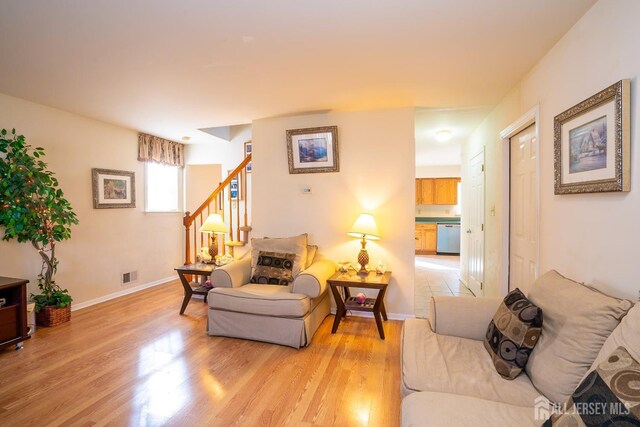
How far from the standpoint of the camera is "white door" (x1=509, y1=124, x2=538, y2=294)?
8.43 feet

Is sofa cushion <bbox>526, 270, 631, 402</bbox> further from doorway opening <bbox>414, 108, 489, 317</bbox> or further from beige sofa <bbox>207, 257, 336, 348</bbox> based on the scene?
doorway opening <bbox>414, 108, 489, 317</bbox>

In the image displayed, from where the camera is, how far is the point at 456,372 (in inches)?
60.5

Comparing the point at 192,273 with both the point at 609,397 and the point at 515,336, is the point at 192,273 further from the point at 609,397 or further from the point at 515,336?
the point at 609,397

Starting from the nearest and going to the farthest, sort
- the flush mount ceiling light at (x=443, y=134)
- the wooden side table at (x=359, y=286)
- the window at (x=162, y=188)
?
the wooden side table at (x=359, y=286) < the flush mount ceiling light at (x=443, y=134) < the window at (x=162, y=188)

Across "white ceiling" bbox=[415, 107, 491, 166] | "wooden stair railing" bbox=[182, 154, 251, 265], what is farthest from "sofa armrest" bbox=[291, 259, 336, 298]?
"white ceiling" bbox=[415, 107, 491, 166]

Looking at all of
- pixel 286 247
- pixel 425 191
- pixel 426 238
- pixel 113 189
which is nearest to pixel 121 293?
pixel 113 189

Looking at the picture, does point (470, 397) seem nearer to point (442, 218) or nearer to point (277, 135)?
point (277, 135)

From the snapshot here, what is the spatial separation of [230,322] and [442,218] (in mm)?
6989

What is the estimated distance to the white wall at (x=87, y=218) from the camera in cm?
325

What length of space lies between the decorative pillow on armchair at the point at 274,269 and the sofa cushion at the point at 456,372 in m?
1.56

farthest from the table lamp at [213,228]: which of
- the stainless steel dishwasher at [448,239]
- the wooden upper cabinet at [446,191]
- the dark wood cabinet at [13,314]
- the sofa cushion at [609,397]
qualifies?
the wooden upper cabinet at [446,191]

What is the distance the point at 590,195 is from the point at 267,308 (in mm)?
2421

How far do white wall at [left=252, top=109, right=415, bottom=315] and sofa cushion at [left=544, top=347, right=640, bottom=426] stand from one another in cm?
244

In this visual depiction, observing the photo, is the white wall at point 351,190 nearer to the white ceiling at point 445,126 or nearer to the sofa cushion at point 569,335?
the white ceiling at point 445,126
